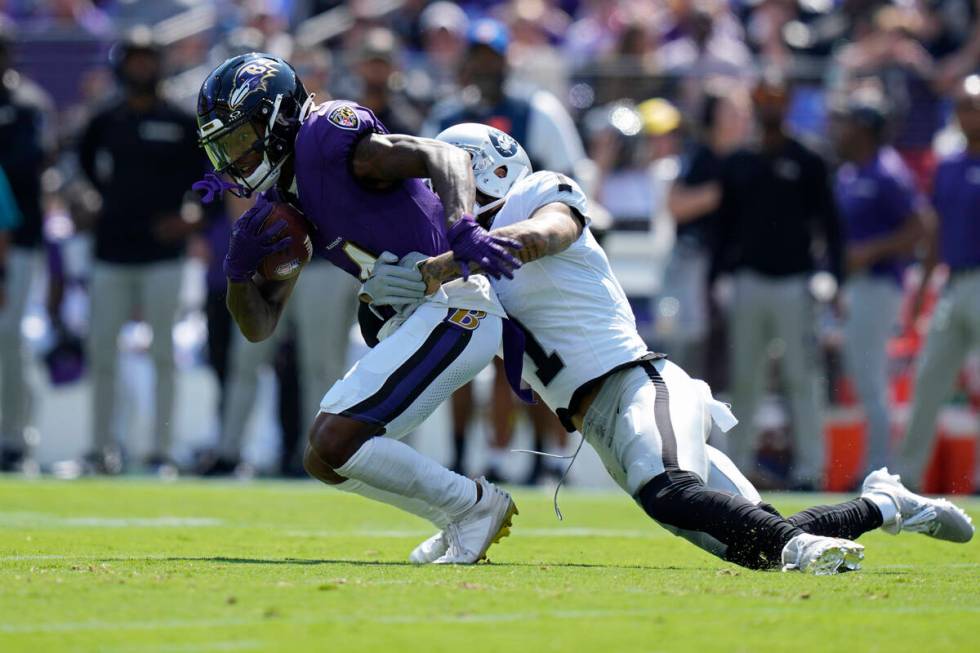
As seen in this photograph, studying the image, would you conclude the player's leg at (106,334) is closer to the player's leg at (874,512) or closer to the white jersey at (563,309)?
the white jersey at (563,309)

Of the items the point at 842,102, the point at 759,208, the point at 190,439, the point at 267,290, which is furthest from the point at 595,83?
the point at 267,290

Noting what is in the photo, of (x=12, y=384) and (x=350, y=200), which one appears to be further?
(x=12, y=384)

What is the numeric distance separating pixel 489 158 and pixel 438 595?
198 cm

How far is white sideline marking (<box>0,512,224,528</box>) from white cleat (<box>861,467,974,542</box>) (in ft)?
10.3

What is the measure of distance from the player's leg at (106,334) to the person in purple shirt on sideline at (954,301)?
16.9ft

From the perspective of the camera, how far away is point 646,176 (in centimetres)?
1245

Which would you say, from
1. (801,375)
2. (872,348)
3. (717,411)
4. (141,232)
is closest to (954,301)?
(872,348)

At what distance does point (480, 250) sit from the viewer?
5254 mm

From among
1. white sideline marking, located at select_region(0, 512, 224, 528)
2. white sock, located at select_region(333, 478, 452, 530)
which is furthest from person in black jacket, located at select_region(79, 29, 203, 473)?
white sock, located at select_region(333, 478, 452, 530)

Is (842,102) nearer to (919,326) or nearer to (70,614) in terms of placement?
(919,326)

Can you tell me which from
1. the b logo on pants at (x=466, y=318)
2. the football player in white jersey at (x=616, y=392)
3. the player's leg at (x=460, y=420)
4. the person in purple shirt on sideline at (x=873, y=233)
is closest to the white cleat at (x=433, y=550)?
the football player in white jersey at (x=616, y=392)

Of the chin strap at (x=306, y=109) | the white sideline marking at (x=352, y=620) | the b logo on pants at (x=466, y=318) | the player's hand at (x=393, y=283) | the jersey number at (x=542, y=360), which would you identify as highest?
the chin strap at (x=306, y=109)

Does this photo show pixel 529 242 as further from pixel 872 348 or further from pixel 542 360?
pixel 872 348

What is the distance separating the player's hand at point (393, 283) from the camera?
5.61 meters
